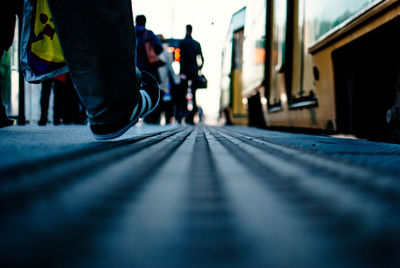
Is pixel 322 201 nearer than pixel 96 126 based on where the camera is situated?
Yes

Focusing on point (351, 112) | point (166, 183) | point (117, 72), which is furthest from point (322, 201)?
point (351, 112)

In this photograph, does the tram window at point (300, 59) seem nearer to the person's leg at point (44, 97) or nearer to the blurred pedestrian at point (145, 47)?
the blurred pedestrian at point (145, 47)

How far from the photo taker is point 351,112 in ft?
7.36

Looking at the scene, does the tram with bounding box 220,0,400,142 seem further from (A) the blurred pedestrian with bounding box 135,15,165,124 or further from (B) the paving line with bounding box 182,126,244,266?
(A) the blurred pedestrian with bounding box 135,15,165,124

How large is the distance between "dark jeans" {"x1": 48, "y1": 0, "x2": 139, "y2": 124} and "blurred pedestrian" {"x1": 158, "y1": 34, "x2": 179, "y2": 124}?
443cm

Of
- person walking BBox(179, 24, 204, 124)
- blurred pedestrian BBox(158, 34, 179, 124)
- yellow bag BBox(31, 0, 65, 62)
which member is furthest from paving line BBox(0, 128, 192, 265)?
person walking BBox(179, 24, 204, 124)

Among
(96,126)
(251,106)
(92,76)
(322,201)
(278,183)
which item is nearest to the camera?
(322,201)

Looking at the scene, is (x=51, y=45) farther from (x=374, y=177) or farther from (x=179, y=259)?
(x=179, y=259)

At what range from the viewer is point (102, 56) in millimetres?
1262

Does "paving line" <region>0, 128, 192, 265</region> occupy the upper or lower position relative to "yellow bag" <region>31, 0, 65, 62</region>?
lower

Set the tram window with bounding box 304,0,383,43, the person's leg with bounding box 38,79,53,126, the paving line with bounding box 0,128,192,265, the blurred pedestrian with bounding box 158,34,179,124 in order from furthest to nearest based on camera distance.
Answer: the blurred pedestrian with bounding box 158,34,179,124
the person's leg with bounding box 38,79,53,126
the tram window with bounding box 304,0,383,43
the paving line with bounding box 0,128,192,265

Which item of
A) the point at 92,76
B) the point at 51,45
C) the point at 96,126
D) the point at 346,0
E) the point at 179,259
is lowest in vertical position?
the point at 179,259

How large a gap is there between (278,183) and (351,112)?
6.18ft

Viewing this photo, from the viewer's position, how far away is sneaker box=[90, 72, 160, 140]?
57.4 inches
